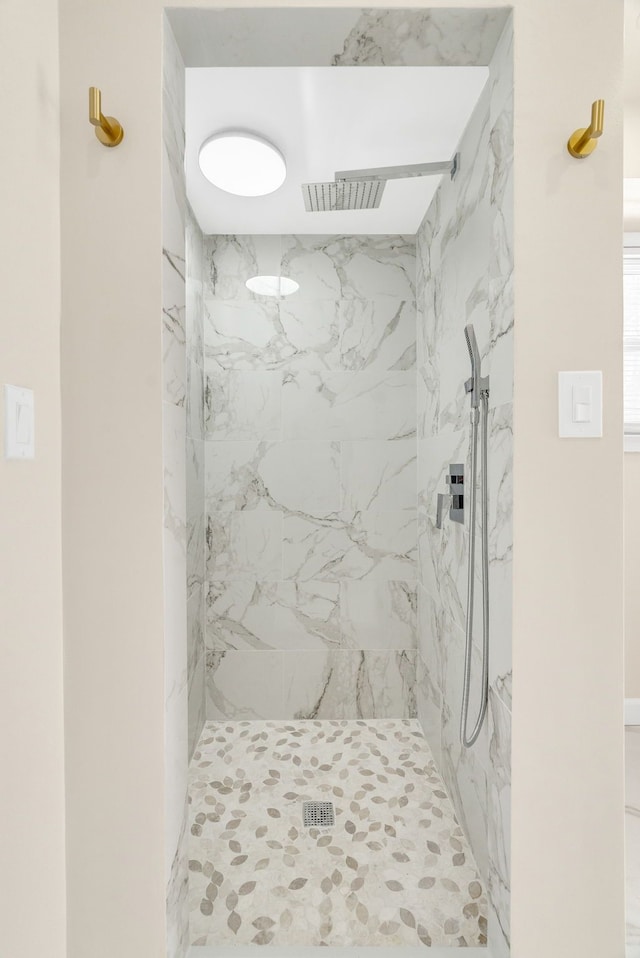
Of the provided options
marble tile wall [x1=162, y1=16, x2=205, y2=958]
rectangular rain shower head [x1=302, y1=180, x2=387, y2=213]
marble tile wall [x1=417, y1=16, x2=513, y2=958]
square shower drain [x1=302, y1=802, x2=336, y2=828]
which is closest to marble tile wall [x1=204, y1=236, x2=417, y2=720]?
marble tile wall [x1=417, y1=16, x2=513, y2=958]

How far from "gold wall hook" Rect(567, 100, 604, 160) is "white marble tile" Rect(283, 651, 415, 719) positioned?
7.08 feet

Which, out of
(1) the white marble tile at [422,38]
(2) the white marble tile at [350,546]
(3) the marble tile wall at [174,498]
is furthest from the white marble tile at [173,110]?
(2) the white marble tile at [350,546]

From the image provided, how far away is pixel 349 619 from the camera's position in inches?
104

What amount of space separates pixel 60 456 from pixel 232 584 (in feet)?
5.37

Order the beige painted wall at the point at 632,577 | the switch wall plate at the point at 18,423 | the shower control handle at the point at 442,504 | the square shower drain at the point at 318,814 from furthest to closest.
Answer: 1. the beige painted wall at the point at 632,577
2. the shower control handle at the point at 442,504
3. the square shower drain at the point at 318,814
4. the switch wall plate at the point at 18,423

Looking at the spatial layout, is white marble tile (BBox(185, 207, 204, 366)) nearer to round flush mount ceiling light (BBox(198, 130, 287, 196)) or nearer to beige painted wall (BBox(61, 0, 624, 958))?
round flush mount ceiling light (BBox(198, 130, 287, 196))

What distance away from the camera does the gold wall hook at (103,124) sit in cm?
95

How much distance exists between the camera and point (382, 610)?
2.63 meters

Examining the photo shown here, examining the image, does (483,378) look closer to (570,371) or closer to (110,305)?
(570,371)

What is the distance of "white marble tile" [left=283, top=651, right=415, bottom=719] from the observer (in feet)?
8.63

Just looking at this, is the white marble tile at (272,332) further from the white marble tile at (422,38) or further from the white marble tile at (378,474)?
the white marble tile at (422,38)

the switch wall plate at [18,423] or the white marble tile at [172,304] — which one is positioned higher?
the white marble tile at [172,304]

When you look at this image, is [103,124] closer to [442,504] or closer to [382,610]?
[442,504]

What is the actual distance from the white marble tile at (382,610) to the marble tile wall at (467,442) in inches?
3.5
